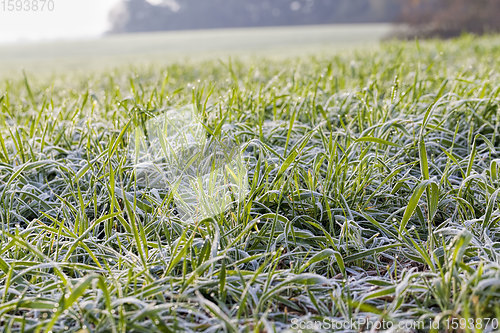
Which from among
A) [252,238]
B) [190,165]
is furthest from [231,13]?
[252,238]

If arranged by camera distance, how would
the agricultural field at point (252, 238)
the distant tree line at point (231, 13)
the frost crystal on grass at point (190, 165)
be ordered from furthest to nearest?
1. the distant tree line at point (231, 13)
2. the frost crystal on grass at point (190, 165)
3. the agricultural field at point (252, 238)

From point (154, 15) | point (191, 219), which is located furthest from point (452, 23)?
point (154, 15)

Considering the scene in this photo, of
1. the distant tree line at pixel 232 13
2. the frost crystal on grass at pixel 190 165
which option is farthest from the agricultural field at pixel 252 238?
the distant tree line at pixel 232 13

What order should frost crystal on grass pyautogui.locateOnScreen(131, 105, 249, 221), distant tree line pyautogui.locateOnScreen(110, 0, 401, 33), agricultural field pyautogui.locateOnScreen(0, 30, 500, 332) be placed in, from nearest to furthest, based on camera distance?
agricultural field pyautogui.locateOnScreen(0, 30, 500, 332)
frost crystal on grass pyautogui.locateOnScreen(131, 105, 249, 221)
distant tree line pyautogui.locateOnScreen(110, 0, 401, 33)

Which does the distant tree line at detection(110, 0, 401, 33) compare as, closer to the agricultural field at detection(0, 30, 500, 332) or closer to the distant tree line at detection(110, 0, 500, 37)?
the distant tree line at detection(110, 0, 500, 37)

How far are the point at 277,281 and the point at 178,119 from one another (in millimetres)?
855

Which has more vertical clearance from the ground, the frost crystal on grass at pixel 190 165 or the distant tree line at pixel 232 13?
the distant tree line at pixel 232 13

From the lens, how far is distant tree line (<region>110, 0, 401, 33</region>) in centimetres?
4562

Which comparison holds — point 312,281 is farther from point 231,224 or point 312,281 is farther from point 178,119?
point 178,119

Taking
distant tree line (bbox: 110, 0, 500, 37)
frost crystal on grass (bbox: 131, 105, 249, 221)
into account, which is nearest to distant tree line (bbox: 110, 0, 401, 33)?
distant tree line (bbox: 110, 0, 500, 37)

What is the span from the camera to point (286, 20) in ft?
152

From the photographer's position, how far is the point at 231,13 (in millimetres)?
46719

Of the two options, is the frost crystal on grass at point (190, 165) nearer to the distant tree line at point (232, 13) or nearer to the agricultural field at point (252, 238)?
the agricultural field at point (252, 238)

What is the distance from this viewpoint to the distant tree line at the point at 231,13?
45625 millimetres
